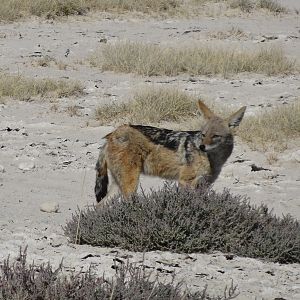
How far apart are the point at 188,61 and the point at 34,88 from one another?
374cm

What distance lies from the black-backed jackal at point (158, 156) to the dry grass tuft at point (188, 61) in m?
7.28

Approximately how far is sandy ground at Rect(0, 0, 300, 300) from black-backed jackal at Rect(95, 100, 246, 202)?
Result: 2.17ft

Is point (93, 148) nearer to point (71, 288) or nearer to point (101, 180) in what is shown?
point (101, 180)

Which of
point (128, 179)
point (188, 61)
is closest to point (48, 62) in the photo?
point (188, 61)

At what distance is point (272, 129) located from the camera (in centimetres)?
1058

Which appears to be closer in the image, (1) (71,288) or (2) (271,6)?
(1) (71,288)

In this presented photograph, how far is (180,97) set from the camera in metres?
11.9

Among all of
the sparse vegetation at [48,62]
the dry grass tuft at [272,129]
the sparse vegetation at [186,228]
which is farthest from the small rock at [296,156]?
the sparse vegetation at [48,62]

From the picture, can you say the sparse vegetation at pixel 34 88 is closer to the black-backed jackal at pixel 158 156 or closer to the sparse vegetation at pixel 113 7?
the black-backed jackal at pixel 158 156

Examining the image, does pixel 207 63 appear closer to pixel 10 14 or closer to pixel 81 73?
pixel 81 73

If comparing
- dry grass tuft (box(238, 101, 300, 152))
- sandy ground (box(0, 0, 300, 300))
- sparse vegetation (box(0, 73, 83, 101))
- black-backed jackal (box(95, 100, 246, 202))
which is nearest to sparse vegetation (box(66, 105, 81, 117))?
sandy ground (box(0, 0, 300, 300))

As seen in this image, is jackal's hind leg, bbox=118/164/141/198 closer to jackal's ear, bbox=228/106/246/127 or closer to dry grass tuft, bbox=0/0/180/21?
jackal's ear, bbox=228/106/246/127

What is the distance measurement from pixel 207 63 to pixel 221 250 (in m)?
9.53

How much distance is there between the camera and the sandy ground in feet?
17.6
